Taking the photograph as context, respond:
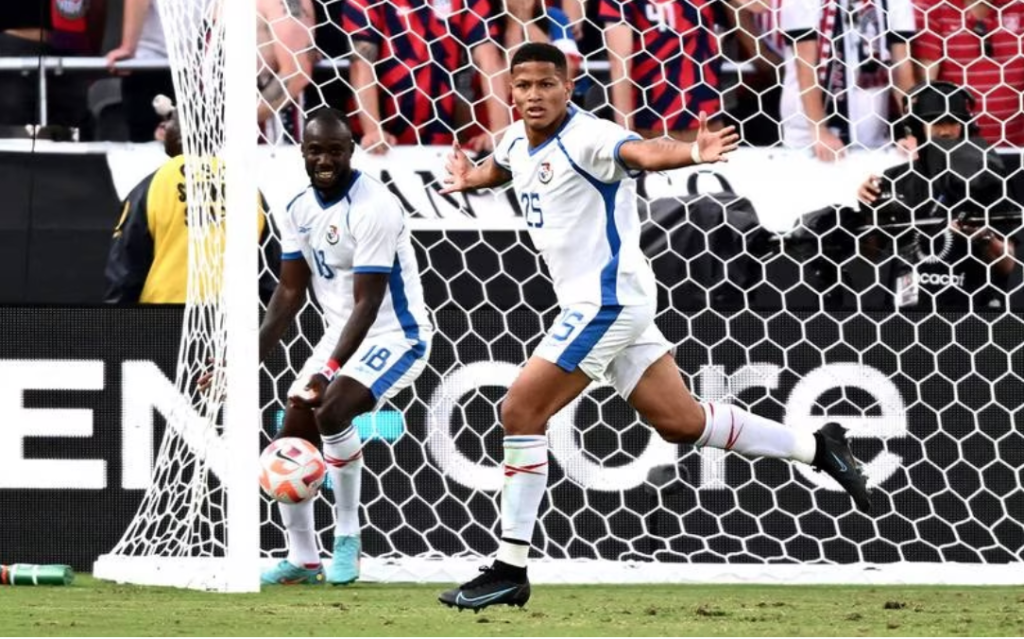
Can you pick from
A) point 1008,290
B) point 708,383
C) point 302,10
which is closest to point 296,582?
point 708,383

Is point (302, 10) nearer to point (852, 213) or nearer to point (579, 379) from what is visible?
point (852, 213)

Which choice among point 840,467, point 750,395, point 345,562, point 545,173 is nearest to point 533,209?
point 545,173

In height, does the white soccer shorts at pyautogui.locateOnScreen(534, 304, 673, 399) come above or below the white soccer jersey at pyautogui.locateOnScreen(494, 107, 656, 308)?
below

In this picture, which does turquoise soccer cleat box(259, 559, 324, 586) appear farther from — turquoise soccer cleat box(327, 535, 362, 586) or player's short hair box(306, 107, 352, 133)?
player's short hair box(306, 107, 352, 133)

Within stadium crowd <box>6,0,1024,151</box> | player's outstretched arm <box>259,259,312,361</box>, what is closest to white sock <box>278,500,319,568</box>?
player's outstretched arm <box>259,259,312,361</box>

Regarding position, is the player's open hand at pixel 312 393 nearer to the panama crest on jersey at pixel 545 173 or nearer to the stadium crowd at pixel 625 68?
the panama crest on jersey at pixel 545 173

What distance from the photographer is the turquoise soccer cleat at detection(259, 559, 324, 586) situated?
7.46 meters

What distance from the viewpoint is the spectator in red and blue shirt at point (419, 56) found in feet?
28.1

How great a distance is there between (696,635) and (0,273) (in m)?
4.30

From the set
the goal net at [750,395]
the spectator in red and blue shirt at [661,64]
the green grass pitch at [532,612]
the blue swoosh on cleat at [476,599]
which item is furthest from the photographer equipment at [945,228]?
the blue swoosh on cleat at [476,599]

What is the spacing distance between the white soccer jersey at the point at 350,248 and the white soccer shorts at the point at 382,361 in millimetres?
44

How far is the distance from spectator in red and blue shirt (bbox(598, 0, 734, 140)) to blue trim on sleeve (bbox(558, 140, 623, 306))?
2563 mm

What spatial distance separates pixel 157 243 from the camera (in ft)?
27.6

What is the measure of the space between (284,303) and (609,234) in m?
1.91
